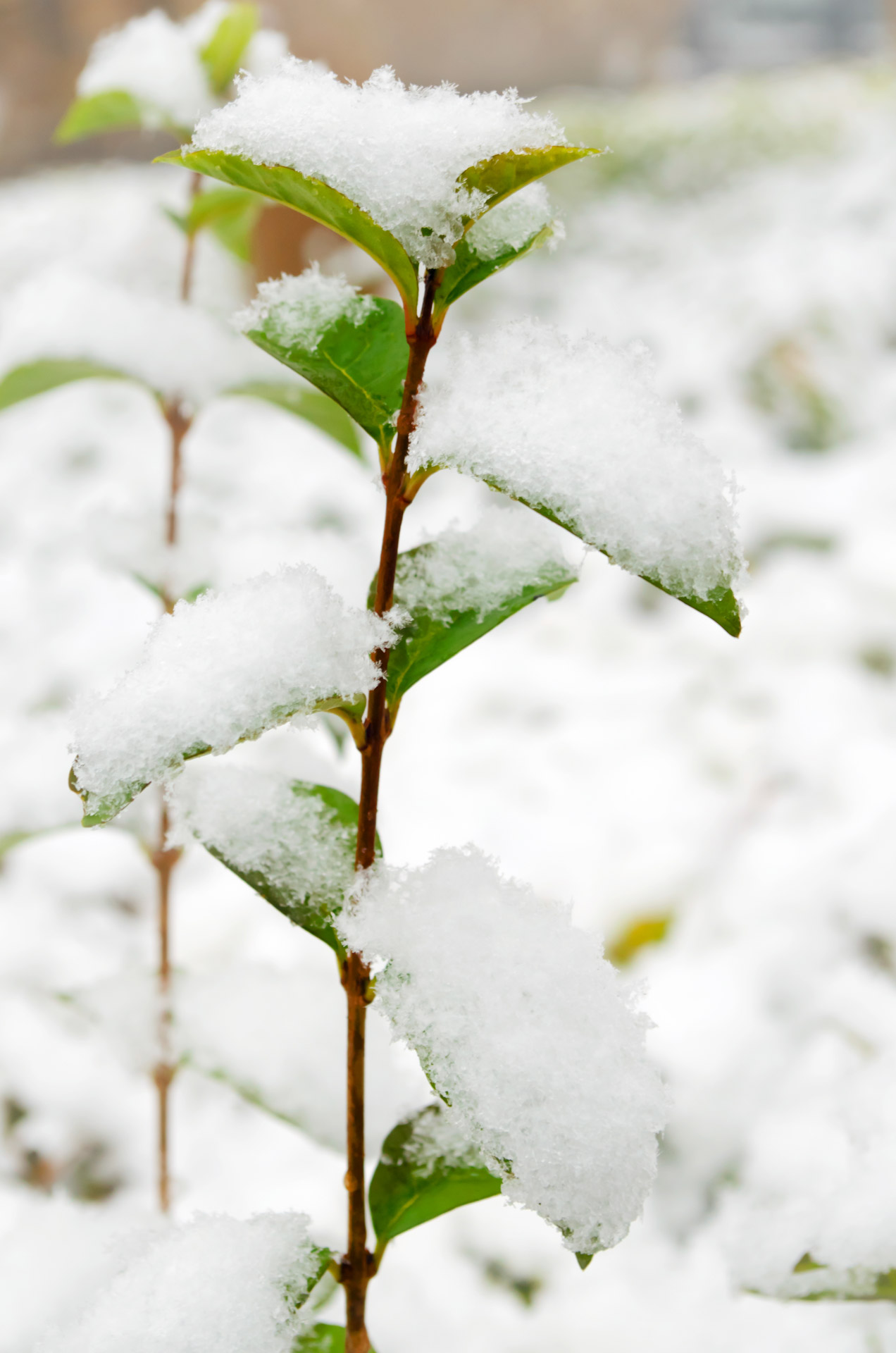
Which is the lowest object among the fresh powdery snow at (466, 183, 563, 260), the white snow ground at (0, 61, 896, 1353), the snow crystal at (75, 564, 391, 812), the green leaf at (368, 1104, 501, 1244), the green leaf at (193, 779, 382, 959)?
the white snow ground at (0, 61, 896, 1353)

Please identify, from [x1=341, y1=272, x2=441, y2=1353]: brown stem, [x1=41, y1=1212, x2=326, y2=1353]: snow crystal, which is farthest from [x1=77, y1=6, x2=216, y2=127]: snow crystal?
[x1=41, y1=1212, x2=326, y2=1353]: snow crystal

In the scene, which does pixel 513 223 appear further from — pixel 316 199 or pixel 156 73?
pixel 156 73

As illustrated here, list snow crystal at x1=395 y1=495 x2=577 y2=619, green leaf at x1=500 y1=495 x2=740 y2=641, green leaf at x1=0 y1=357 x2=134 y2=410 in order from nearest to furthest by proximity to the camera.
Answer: green leaf at x1=500 y1=495 x2=740 y2=641 → snow crystal at x1=395 y1=495 x2=577 y2=619 → green leaf at x1=0 y1=357 x2=134 y2=410

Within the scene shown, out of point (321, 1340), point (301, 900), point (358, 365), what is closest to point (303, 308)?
point (358, 365)

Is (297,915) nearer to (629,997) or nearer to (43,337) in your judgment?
(629,997)

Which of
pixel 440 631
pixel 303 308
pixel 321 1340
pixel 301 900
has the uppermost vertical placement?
pixel 303 308

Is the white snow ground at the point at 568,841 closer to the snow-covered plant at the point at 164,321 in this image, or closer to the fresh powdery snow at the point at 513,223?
the snow-covered plant at the point at 164,321

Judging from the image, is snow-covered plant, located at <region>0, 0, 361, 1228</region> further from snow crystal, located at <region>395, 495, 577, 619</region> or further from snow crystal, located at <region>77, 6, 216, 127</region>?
snow crystal, located at <region>395, 495, 577, 619</region>

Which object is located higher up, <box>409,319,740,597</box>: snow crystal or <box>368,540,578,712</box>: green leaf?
<box>409,319,740,597</box>: snow crystal

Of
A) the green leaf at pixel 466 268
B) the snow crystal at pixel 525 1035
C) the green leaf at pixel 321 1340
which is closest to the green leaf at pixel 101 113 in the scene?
the green leaf at pixel 466 268
